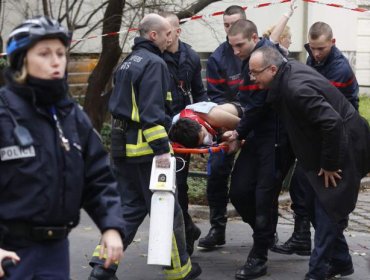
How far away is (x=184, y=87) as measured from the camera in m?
6.95

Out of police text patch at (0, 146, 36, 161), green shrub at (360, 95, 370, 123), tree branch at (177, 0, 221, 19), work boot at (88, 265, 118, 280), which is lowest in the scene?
green shrub at (360, 95, 370, 123)

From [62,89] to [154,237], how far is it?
2.34 metres

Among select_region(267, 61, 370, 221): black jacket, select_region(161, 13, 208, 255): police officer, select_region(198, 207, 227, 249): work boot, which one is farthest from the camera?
select_region(198, 207, 227, 249): work boot

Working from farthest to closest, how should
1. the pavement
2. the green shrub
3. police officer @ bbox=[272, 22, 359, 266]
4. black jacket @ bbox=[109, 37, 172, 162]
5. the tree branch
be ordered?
the green shrub < the tree branch < police officer @ bbox=[272, 22, 359, 266] < the pavement < black jacket @ bbox=[109, 37, 172, 162]

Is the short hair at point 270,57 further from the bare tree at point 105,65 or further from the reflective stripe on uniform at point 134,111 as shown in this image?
the bare tree at point 105,65

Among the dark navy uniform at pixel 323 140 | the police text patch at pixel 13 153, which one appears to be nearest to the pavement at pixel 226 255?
the dark navy uniform at pixel 323 140

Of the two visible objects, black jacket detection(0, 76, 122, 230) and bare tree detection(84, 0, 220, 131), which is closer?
black jacket detection(0, 76, 122, 230)

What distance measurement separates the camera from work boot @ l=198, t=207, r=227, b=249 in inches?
288

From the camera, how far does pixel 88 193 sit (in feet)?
12.5

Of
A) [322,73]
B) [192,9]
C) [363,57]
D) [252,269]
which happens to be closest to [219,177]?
[252,269]

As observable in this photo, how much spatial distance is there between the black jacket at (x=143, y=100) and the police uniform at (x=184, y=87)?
76 cm

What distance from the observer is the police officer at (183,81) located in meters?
6.79

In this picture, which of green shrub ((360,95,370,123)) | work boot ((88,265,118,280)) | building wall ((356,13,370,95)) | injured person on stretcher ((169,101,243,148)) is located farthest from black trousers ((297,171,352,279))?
building wall ((356,13,370,95))

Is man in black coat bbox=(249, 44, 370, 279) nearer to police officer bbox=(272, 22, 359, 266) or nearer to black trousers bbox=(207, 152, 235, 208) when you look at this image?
police officer bbox=(272, 22, 359, 266)
